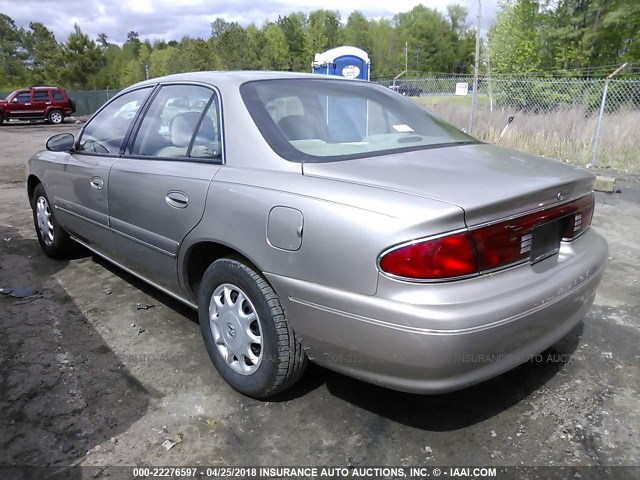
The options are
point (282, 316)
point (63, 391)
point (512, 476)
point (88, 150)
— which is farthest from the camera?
point (88, 150)

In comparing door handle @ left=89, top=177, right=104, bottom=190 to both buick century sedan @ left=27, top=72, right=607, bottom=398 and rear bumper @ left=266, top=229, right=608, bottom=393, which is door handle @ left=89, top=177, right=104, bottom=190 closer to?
buick century sedan @ left=27, top=72, right=607, bottom=398

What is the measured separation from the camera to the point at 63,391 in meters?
2.69

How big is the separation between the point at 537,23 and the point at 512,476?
29.9 meters

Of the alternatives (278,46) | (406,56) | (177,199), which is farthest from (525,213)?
(406,56)

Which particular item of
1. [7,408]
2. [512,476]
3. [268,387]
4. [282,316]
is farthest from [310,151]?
[7,408]

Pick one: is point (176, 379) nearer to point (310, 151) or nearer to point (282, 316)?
point (282, 316)

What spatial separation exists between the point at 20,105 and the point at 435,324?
28702mm

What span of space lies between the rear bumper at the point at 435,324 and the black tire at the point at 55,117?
91.8 ft

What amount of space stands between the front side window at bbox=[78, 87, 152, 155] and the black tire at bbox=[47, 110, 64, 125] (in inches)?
996

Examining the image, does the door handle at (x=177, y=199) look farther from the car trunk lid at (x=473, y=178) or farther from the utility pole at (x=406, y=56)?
the utility pole at (x=406, y=56)

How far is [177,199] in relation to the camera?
2.77 metres

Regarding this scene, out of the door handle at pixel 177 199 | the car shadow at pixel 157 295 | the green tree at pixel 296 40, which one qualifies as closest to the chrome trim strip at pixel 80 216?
the car shadow at pixel 157 295

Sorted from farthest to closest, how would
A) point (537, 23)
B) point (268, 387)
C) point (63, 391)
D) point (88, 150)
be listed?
point (537, 23)
point (88, 150)
point (63, 391)
point (268, 387)

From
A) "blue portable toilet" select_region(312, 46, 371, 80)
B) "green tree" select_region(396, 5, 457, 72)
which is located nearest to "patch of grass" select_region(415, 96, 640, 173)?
"blue portable toilet" select_region(312, 46, 371, 80)
